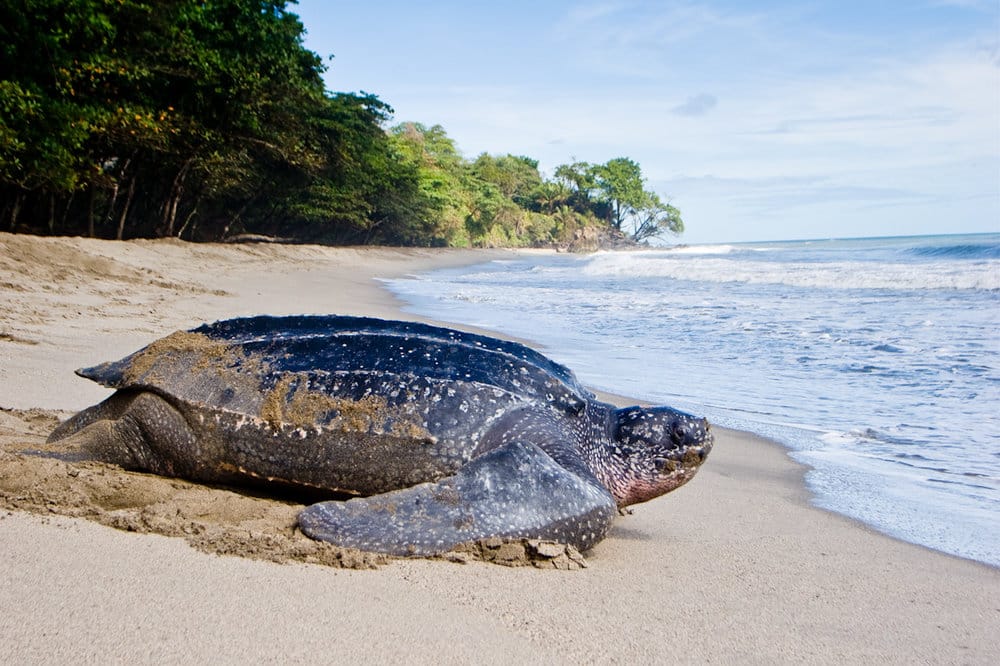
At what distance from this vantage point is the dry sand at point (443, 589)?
159 cm

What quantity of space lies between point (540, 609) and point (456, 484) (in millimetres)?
593

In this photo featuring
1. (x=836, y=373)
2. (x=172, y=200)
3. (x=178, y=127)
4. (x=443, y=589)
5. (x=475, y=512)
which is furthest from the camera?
(x=172, y=200)

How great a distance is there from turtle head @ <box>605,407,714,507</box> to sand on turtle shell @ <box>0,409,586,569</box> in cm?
60

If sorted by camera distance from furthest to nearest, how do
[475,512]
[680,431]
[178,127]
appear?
1. [178,127]
2. [680,431]
3. [475,512]

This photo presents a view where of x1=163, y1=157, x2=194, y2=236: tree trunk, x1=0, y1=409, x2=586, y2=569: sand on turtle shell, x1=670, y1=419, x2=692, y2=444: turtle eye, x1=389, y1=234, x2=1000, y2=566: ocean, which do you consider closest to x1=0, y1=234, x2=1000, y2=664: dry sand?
x1=0, y1=409, x2=586, y2=569: sand on turtle shell

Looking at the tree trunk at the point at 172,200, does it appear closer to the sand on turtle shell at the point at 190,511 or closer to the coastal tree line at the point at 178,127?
the coastal tree line at the point at 178,127

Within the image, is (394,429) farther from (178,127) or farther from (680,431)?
(178,127)

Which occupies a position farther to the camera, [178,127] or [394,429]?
[178,127]

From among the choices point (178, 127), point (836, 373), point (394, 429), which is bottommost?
point (836, 373)

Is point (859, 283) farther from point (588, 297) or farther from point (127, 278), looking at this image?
point (127, 278)

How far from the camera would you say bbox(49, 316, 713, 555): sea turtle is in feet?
7.70

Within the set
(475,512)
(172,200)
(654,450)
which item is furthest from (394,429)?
(172,200)

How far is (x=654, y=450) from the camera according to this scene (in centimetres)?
277

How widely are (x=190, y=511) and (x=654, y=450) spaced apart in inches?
63.8
